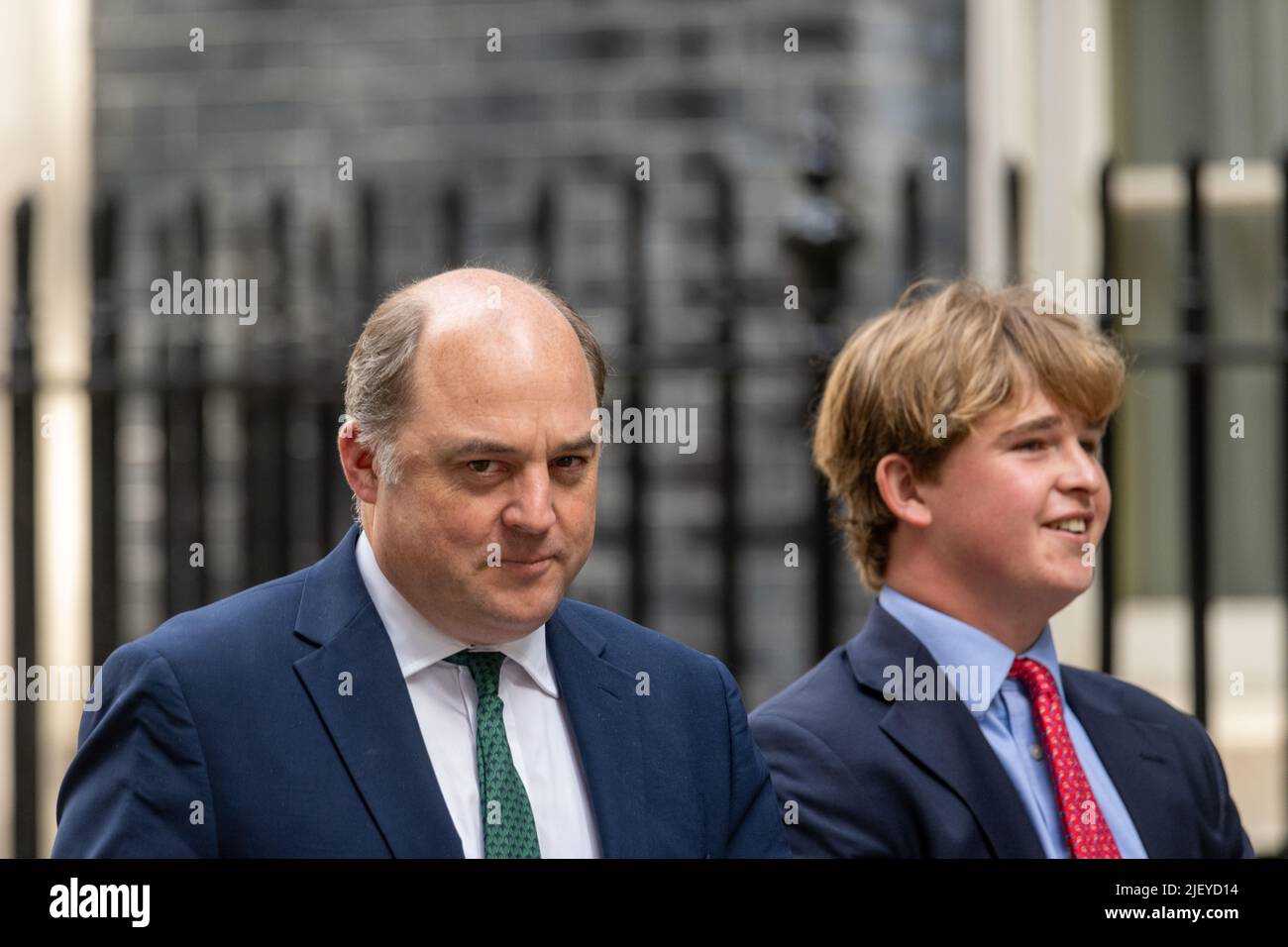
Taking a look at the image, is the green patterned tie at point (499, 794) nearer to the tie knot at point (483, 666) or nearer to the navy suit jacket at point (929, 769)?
the tie knot at point (483, 666)

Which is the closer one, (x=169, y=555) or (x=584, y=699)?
(x=584, y=699)

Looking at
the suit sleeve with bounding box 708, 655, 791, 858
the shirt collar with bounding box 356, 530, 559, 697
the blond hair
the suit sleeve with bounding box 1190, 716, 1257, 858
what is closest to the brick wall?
the blond hair

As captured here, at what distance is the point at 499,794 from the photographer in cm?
196

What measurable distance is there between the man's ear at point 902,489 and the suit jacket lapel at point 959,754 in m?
0.19

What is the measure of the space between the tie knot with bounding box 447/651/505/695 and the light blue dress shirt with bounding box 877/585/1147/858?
2.38 ft

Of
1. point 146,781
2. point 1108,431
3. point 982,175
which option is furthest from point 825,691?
point 982,175

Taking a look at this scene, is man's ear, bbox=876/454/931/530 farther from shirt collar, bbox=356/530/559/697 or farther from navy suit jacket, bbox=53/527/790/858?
shirt collar, bbox=356/530/559/697

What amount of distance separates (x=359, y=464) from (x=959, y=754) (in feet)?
2.95

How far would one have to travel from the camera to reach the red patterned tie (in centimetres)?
232

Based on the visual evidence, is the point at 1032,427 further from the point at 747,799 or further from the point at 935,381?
the point at 747,799

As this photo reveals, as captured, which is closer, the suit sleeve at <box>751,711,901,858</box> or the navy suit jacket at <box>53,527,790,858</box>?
the navy suit jacket at <box>53,527,790,858</box>

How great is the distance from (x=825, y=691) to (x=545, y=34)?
132 inches
